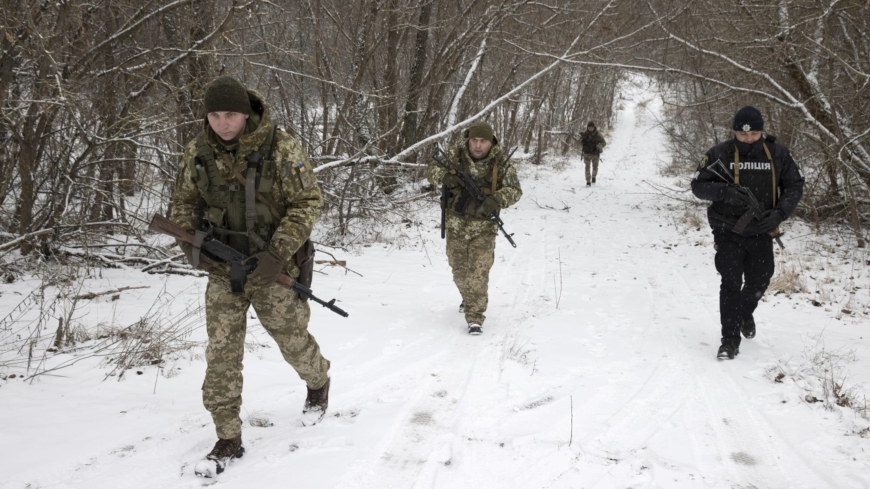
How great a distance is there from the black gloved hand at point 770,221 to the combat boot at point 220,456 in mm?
4120

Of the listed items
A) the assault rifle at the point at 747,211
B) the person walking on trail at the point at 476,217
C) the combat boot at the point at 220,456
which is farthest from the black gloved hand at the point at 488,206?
the combat boot at the point at 220,456

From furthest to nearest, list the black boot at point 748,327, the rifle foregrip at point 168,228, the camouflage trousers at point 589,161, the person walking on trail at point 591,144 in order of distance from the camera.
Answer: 1. the camouflage trousers at point 589,161
2. the person walking on trail at point 591,144
3. the black boot at point 748,327
4. the rifle foregrip at point 168,228

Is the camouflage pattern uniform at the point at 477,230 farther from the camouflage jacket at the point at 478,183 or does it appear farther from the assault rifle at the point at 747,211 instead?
the assault rifle at the point at 747,211

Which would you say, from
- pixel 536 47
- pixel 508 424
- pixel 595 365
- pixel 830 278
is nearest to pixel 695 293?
pixel 830 278

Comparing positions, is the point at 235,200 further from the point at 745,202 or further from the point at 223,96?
the point at 745,202

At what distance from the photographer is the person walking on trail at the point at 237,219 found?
2.63 m

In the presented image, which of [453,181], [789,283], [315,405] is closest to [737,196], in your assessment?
[453,181]

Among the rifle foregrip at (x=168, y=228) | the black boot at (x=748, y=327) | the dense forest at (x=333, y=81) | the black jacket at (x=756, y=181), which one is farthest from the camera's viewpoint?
the dense forest at (x=333, y=81)

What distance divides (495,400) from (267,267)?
6.08ft

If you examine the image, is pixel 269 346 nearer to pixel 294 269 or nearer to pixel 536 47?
pixel 294 269

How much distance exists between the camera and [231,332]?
8.92 ft

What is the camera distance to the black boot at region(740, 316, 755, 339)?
15.5ft

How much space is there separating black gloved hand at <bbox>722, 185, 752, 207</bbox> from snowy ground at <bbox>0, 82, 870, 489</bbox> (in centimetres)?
132

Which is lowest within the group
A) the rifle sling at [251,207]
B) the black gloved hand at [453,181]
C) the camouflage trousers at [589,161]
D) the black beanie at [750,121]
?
the rifle sling at [251,207]
